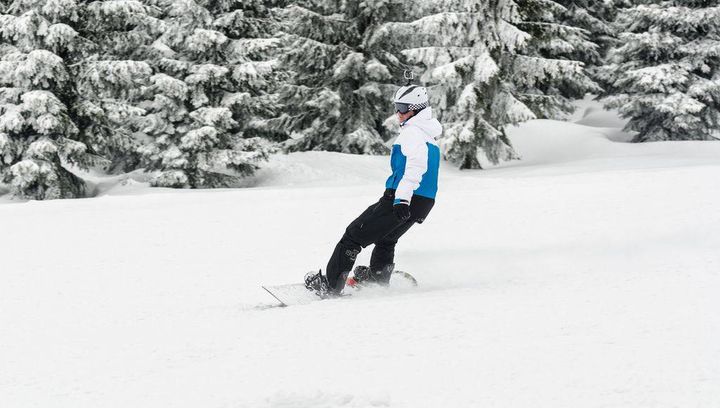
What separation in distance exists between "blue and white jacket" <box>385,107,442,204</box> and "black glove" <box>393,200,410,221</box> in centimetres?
3

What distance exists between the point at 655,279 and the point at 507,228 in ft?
12.3

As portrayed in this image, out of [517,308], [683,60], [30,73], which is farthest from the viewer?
[683,60]

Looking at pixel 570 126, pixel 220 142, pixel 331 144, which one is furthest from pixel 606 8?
pixel 220 142

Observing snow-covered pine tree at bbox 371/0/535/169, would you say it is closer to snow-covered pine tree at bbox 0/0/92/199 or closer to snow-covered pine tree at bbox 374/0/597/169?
snow-covered pine tree at bbox 374/0/597/169

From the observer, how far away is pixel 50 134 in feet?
51.4

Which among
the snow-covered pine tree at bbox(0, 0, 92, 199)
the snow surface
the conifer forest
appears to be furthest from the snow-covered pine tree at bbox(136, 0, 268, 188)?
the snow surface

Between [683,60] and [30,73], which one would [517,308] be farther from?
[683,60]

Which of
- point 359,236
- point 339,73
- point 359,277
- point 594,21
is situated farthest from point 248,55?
point 594,21

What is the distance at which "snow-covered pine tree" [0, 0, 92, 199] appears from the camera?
14758 mm

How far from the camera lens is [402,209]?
5395 mm

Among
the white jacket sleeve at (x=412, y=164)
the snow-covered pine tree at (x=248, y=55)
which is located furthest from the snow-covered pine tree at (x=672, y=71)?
the white jacket sleeve at (x=412, y=164)

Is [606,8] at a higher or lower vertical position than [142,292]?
higher

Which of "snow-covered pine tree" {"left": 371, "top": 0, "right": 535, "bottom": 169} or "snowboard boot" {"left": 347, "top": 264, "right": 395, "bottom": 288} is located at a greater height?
"snow-covered pine tree" {"left": 371, "top": 0, "right": 535, "bottom": 169}

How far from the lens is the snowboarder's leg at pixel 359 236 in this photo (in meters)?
5.68
